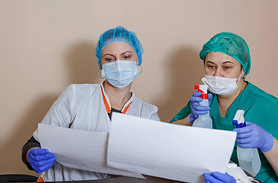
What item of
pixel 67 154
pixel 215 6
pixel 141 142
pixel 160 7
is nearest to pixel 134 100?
pixel 67 154

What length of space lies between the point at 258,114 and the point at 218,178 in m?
0.63

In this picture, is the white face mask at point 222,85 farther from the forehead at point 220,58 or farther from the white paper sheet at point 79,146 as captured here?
the white paper sheet at point 79,146

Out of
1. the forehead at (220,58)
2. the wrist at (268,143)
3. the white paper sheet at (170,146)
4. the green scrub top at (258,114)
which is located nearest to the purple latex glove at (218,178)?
the white paper sheet at (170,146)

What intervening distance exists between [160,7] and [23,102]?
4.24 feet

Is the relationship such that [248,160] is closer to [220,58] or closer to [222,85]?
[222,85]

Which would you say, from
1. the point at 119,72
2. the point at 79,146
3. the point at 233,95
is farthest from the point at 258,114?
the point at 79,146

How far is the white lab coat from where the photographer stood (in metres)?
1.38

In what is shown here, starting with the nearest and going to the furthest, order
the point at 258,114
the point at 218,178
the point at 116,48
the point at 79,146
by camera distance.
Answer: the point at 218,178, the point at 79,146, the point at 258,114, the point at 116,48

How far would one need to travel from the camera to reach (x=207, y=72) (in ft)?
4.91

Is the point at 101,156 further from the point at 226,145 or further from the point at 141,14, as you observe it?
the point at 141,14

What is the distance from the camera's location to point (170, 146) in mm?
861

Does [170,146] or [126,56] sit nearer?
[170,146]

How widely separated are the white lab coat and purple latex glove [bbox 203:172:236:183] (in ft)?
2.15

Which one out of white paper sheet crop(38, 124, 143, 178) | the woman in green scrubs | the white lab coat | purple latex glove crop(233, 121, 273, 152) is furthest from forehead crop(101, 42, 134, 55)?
purple latex glove crop(233, 121, 273, 152)
